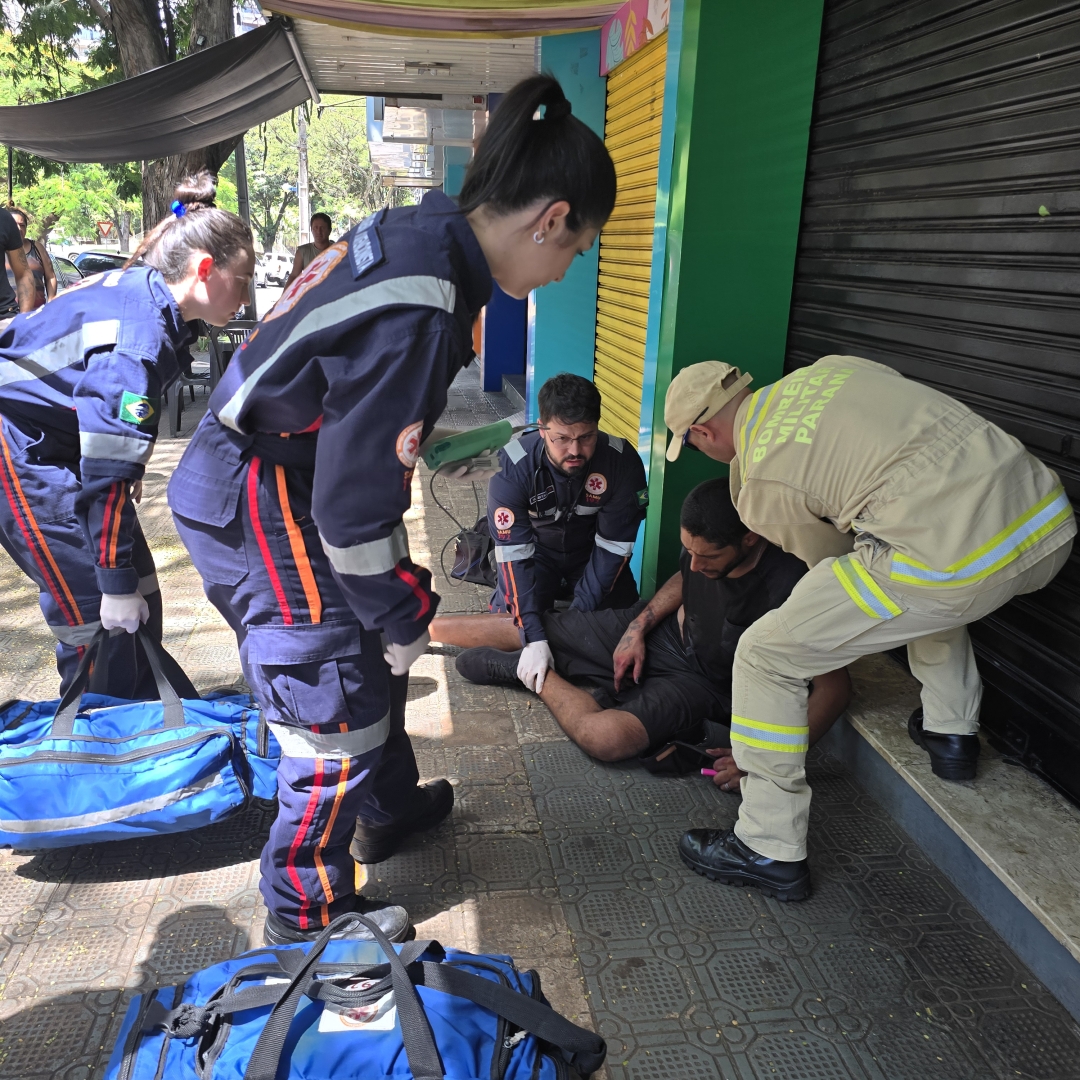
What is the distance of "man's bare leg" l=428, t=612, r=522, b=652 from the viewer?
152 inches

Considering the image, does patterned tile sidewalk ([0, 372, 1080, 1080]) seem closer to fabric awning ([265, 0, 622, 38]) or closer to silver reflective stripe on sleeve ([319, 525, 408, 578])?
silver reflective stripe on sleeve ([319, 525, 408, 578])

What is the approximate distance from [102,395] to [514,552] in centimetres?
172

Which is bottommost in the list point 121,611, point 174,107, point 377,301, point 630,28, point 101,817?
point 101,817

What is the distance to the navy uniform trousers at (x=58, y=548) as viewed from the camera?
2.71m

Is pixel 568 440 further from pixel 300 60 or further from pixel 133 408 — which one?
pixel 300 60

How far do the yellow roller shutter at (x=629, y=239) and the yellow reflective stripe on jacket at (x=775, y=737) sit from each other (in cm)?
255

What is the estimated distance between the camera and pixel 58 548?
279 cm

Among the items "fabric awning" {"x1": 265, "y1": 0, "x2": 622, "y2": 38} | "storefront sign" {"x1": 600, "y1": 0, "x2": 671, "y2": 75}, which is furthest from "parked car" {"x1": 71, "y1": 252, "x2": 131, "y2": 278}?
"storefront sign" {"x1": 600, "y1": 0, "x2": 671, "y2": 75}

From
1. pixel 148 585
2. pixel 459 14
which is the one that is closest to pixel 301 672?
pixel 148 585

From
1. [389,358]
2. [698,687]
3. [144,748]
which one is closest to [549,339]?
[698,687]

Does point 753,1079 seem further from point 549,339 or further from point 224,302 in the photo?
point 549,339

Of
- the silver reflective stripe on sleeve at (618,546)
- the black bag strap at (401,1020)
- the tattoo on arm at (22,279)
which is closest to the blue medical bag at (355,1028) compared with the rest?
the black bag strap at (401,1020)

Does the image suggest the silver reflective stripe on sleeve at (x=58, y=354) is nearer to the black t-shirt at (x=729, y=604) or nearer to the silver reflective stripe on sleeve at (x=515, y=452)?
the silver reflective stripe on sleeve at (x=515, y=452)

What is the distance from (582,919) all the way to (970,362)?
207 centimetres
